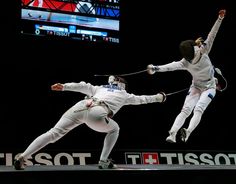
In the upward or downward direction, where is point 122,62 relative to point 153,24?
downward

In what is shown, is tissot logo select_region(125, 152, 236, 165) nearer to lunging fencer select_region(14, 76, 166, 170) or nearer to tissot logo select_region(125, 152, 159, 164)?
tissot logo select_region(125, 152, 159, 164)

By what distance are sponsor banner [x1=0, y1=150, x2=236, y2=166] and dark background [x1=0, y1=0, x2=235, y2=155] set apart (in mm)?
299

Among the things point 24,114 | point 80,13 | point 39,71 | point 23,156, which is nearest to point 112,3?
point 80,13

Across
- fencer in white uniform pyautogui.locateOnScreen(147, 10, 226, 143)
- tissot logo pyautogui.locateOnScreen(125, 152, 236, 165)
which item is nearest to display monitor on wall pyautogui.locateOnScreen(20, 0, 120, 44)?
tissot logo pyautogui.locateOnScreen(125, 152, 236, 165)

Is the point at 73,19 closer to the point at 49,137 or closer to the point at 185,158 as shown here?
the point at 185,158

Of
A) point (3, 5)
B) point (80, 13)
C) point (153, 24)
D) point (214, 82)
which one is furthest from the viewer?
point (153, 24)

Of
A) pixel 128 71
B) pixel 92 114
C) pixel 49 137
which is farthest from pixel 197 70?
pixel 128 71

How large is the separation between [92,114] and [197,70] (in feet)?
5.42

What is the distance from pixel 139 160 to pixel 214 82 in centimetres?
212

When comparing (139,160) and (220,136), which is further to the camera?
(220,136)

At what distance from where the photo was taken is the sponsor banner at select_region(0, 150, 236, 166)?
661 cm

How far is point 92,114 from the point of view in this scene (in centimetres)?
473

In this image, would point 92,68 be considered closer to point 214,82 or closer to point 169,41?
point 169,41

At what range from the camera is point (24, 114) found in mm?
7008
